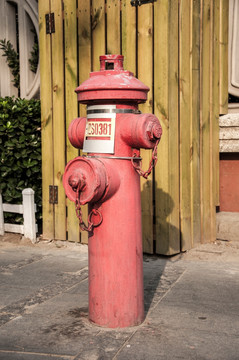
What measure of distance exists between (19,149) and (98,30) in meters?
1.73

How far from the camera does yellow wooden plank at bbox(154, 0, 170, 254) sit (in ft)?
15.8

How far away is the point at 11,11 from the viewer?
7.04 metres

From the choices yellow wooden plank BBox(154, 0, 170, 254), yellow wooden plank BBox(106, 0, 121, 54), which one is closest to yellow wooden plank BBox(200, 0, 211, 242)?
yellow wooden plank BBox(154, 0, 170, 254)

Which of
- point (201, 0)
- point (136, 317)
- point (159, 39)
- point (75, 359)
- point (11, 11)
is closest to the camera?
point (75, 359)

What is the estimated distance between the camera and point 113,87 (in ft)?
10.00

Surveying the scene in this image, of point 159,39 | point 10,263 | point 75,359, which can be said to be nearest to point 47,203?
point 10,263

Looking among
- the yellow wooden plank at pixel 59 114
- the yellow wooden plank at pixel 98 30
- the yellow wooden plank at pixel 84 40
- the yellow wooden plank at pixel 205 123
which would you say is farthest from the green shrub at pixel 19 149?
the yellow wooden plank at pixel 205 123

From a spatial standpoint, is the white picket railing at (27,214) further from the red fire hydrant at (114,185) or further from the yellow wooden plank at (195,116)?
the red fire hydrant at (114,185)

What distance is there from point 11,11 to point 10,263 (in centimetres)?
377

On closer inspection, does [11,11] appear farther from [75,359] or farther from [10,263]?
[75,359]

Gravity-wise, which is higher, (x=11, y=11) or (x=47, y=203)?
(x=11, y=11)

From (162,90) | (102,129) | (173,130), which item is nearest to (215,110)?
(173,130)

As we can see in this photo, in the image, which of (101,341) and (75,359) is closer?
(75,359)

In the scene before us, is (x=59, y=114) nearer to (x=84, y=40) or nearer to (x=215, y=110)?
(x=84, y=40)
